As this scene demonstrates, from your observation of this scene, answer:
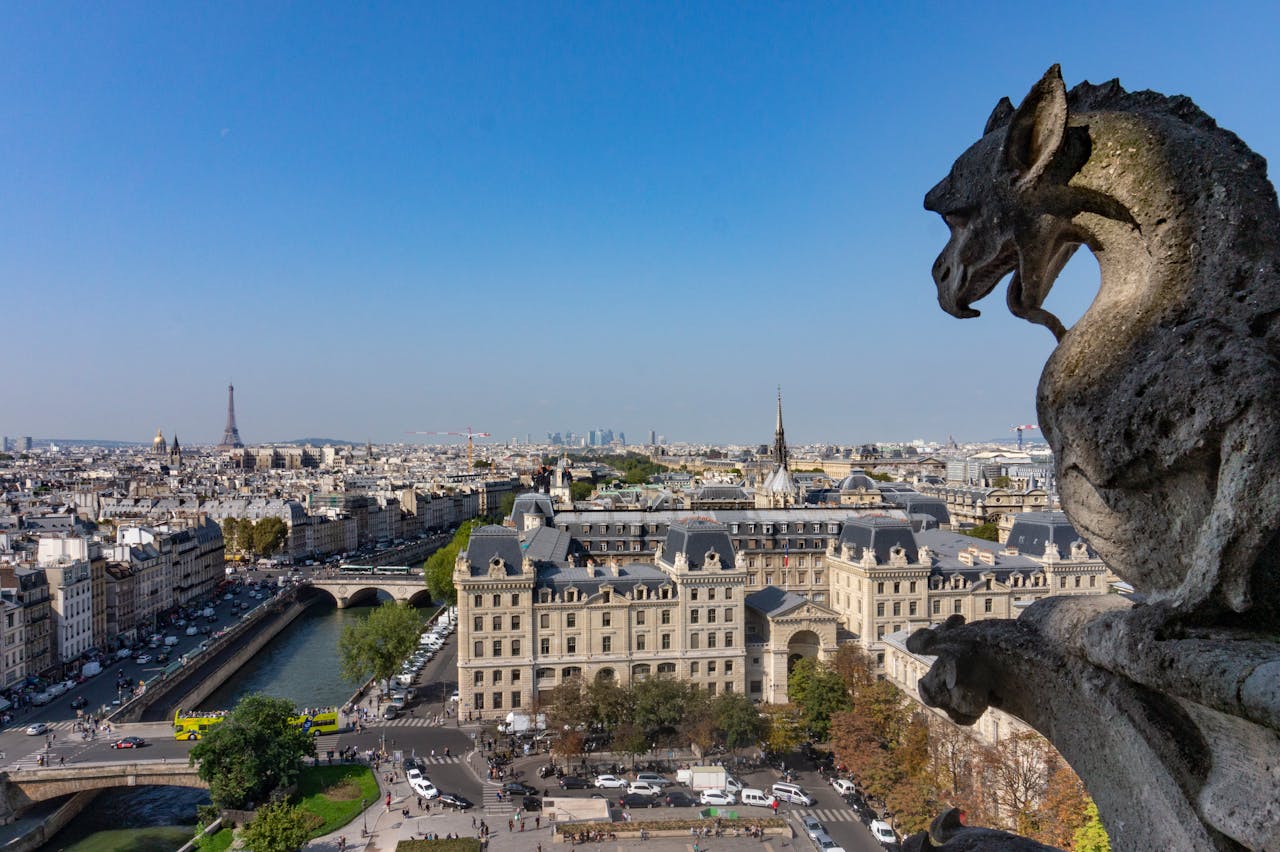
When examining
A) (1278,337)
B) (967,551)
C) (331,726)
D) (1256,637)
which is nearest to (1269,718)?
(1256,637)

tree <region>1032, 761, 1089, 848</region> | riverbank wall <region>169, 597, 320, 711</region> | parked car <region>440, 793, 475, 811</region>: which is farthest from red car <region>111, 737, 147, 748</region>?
tree <region>1032, 761, 1089, 848</region>

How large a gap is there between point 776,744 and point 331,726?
21.6 meters

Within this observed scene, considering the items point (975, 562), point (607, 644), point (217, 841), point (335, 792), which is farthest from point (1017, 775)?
point (217, 841)

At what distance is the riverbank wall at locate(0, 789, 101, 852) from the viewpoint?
1278 inches

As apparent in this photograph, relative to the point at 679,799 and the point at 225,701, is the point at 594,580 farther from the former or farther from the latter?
the point at 225,701

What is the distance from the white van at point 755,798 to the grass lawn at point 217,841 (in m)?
19.1

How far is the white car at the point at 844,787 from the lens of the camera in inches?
1361

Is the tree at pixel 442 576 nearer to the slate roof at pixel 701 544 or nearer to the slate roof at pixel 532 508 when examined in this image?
the slate roof at pixel 532 508

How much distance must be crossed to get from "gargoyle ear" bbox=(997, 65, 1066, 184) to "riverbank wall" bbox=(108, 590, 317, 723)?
49.5 metres

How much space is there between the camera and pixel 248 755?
33500 mm

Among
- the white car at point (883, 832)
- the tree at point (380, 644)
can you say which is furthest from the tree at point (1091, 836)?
the tree at point (380, 644)

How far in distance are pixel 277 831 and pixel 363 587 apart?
54548 mm

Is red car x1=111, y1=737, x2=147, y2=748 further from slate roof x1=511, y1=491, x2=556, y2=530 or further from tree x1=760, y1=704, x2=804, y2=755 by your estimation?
tree x1=760, y1=704, x2=804, y2=755

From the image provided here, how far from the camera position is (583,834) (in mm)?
30281
